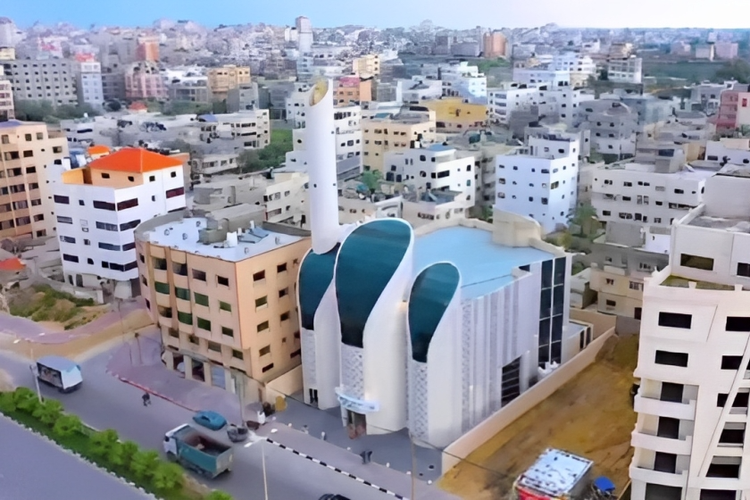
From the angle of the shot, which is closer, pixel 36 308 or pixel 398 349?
pixel 398 349

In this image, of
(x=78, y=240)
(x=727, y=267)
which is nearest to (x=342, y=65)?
(x=78, y=240)

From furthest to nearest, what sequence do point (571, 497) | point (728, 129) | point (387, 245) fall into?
point (728, 129)
point (387, 245)
point (571, 497)

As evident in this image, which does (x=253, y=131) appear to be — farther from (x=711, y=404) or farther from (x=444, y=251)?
(x=711, y=404)

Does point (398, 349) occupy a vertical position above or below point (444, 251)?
below

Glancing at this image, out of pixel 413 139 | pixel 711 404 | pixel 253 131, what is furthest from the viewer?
pixel 253 131

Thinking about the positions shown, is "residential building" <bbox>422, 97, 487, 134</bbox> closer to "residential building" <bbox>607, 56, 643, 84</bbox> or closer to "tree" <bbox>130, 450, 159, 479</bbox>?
"residential building" <bbox>607, 56, 643, 84</bbox>

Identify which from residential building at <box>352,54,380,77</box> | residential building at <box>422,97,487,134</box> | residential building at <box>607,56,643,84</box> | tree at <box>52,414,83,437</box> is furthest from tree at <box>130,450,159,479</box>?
residential building at <box>352,54,380,77</box>

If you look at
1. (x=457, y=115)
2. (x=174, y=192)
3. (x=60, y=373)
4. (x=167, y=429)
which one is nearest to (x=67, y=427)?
(x=167, y=429)

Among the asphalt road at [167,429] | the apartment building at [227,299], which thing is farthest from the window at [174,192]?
the asphalt road at [167,429]
